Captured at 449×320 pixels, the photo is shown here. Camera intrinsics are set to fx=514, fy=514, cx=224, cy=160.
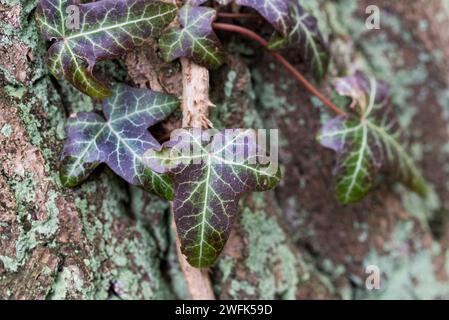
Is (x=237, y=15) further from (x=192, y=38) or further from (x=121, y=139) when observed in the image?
(x=121, y=139)

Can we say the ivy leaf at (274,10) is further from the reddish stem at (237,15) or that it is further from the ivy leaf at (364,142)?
the ivy leaf at (364,142)

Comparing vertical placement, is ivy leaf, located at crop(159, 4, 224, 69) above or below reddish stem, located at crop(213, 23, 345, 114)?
above

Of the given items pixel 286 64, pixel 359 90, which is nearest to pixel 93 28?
pixel 286 64

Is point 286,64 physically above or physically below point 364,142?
above

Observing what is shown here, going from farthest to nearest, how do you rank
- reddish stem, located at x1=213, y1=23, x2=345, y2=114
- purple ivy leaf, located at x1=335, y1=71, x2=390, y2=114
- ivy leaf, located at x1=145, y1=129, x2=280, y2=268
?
1. purple ivy leaf, located at x1=335, y1=71, x2=390, y2=114
2. reddish stem, located at x1=213, y1=23, x2=345, y2=114
3. ivy leaf, located at x1=145, y1=129, x2=280, y2=268

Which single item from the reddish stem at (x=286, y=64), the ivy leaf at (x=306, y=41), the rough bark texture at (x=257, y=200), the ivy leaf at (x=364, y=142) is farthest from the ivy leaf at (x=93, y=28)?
the ivy leaf at (x=364, y=142)

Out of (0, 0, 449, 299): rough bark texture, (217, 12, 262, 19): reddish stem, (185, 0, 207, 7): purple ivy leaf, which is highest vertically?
(185, 0, 207, 7): purple ivy leaf

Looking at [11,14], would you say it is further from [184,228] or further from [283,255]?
[283,255]

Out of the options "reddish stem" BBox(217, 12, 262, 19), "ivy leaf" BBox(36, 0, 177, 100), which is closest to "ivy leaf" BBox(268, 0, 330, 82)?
"reddish stem" BBox(217, 12, 262, 19)

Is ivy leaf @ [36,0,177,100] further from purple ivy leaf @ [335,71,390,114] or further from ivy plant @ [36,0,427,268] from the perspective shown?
purple ivy leaf @ [335,71,390,114]
